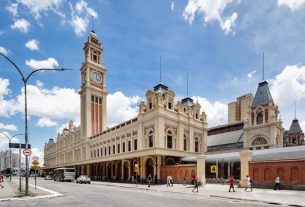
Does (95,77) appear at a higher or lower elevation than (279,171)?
higher

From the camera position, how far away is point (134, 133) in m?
48.2

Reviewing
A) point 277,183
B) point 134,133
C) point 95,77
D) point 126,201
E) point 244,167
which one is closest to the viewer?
point 126,201

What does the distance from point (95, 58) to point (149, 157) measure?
130ft

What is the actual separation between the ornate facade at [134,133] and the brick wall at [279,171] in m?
14.1

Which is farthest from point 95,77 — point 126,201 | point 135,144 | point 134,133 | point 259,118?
point 126,201

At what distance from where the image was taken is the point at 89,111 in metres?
69.2

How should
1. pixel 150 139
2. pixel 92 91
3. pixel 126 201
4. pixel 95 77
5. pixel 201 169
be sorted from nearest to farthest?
pixel 126 201, pixel 201 169, pixel 150 139, pixel 92 91, pixel 95 77

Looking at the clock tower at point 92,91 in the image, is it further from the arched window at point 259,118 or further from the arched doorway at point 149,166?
the arched window at point 259,118

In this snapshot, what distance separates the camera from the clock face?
72.6 metres

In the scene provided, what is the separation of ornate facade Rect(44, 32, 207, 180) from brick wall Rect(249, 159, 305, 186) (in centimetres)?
1410

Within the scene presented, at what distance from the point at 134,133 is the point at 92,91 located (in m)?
26.8

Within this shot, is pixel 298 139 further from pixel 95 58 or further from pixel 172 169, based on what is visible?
pixel 95 58

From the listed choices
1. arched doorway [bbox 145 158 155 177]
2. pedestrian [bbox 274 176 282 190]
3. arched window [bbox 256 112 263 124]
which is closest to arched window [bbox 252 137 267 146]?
arched window [bbox 256 112 263 124]

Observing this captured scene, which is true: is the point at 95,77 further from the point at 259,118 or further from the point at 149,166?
the point at 259,118
